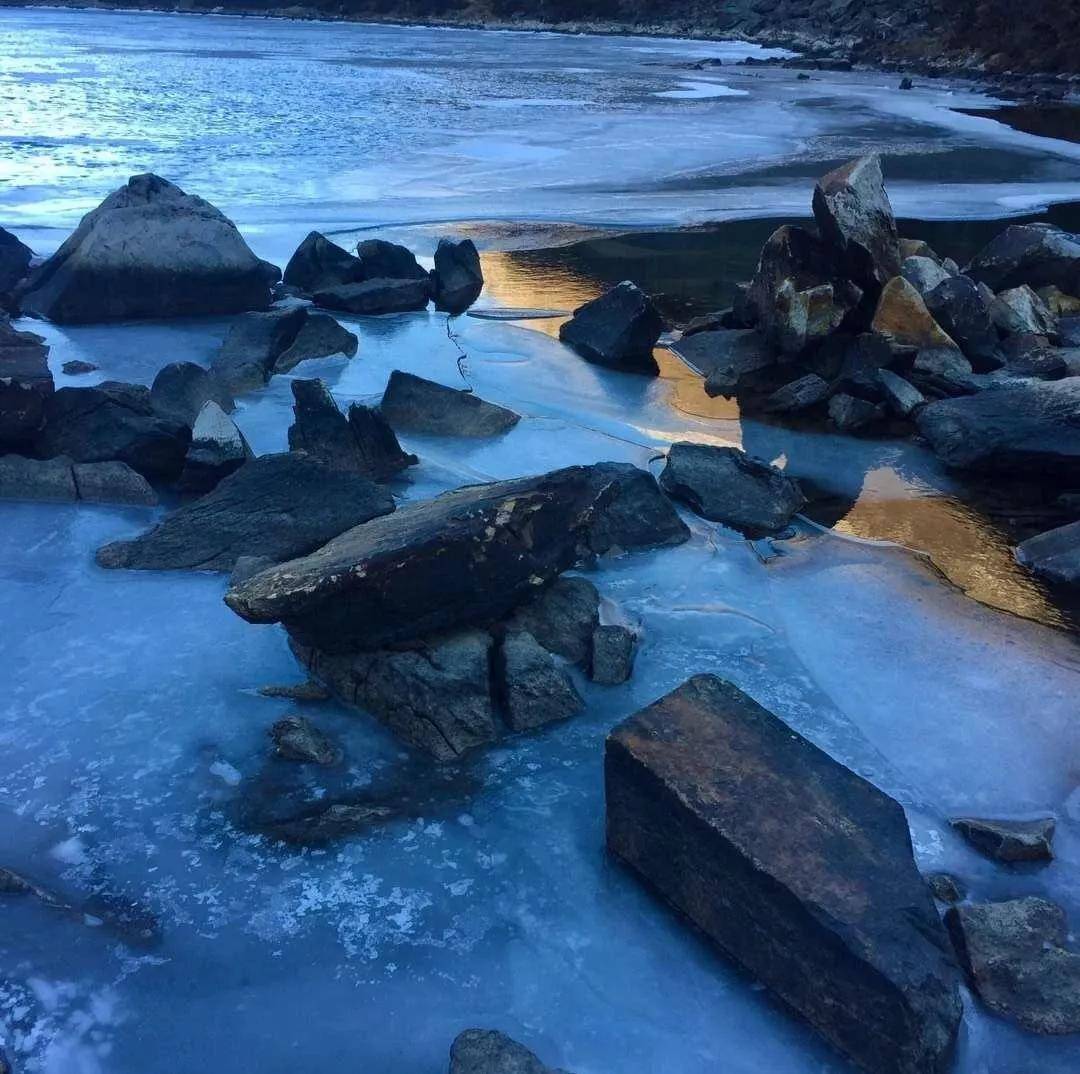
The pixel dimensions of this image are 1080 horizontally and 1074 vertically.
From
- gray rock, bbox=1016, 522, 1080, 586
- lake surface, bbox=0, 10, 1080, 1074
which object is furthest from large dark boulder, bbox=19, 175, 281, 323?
gray rock, bbox=1016, 522, 1080, 586

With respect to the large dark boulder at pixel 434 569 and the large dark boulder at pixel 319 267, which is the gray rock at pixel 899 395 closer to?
the large dark boulder at pixel 434 569

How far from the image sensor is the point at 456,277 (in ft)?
25.7

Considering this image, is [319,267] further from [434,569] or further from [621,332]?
[434,569]

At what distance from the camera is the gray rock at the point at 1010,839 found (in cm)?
271

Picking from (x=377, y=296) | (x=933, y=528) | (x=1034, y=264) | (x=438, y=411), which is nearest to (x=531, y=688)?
(x=933, y=528)

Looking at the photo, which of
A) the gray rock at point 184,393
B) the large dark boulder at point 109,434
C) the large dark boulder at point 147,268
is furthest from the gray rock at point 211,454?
the large dark boulder at point 147,268

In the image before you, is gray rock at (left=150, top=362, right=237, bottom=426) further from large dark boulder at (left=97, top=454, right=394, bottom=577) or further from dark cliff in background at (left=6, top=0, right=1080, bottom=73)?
dark cliff in background at (left=6, top=0, right=1080, bottom=73)

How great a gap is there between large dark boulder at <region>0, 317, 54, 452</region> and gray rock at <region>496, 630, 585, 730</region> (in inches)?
108

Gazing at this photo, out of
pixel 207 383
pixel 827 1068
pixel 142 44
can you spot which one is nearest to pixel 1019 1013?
pixel 827 1068

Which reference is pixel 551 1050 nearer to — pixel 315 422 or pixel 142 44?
pixel 315 422

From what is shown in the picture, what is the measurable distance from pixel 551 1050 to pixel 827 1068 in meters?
0.55

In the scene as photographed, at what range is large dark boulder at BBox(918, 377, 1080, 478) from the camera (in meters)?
5.14

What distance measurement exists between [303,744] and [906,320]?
488 centimetres

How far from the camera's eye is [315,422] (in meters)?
4.91
